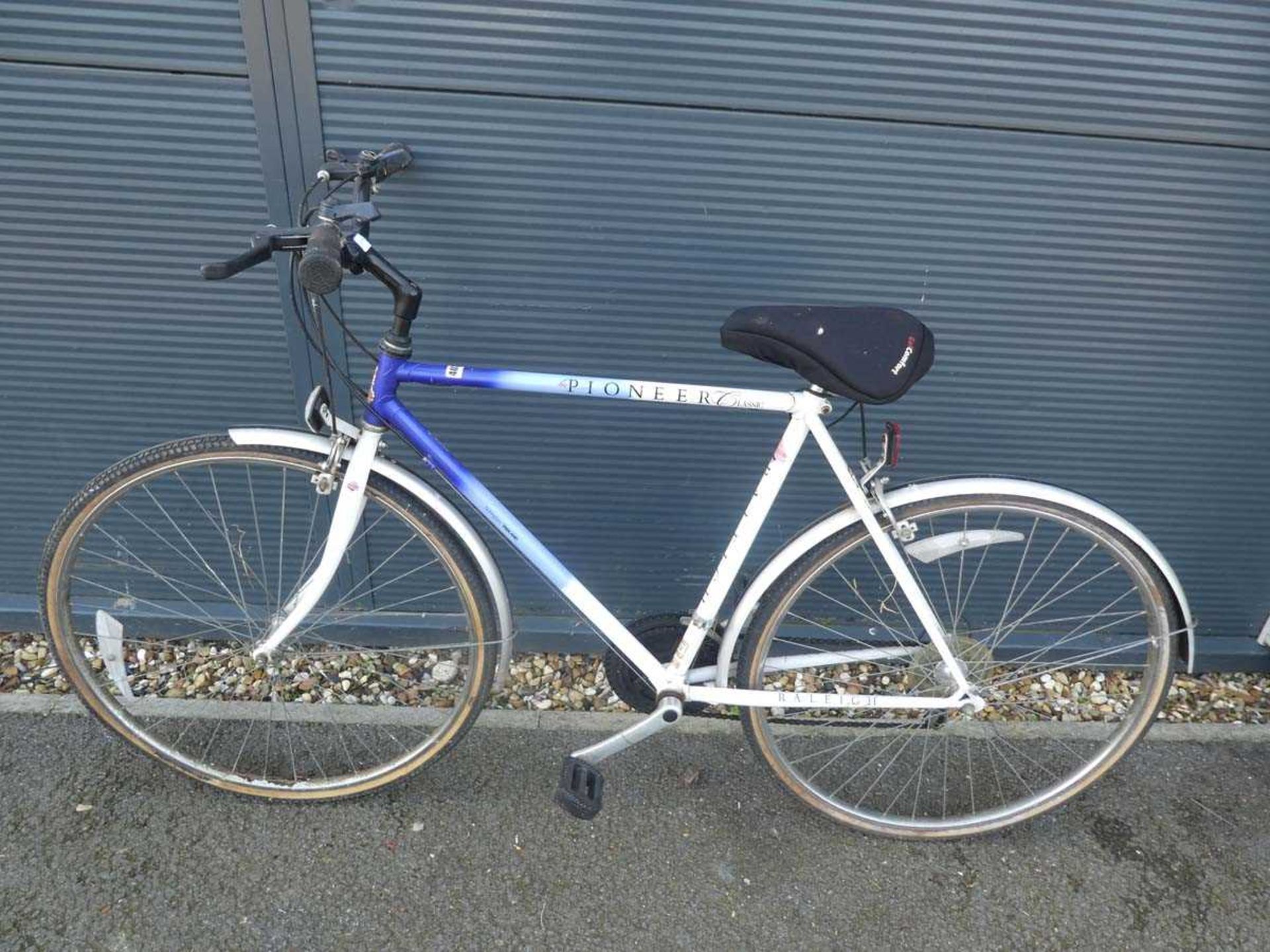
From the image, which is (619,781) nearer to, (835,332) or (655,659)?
(655,659)

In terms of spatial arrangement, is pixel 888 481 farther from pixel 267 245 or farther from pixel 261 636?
pixel 261 636

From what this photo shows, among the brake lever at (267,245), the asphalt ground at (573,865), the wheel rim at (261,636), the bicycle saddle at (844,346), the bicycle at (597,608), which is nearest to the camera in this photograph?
the brake lever at (267,245)

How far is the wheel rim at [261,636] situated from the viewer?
2.50 meters

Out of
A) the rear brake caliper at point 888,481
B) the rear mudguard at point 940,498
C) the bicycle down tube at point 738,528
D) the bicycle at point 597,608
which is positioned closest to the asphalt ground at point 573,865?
the bicycle at point 597,608

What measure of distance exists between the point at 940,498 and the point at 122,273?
7.51 feet

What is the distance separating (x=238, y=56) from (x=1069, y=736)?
313cm

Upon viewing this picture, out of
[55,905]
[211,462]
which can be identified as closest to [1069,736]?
[211,462]

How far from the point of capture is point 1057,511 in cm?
204

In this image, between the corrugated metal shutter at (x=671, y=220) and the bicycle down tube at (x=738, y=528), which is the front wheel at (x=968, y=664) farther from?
the corrugated metal shutter at (x=671, y=220)

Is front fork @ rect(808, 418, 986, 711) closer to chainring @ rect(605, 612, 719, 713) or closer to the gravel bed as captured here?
chainring @ rect(605, 612, 719, 713)

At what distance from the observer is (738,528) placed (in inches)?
82.3

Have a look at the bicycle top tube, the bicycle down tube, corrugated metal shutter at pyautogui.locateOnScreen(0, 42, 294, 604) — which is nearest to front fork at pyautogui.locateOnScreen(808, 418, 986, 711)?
the bicycle down tube

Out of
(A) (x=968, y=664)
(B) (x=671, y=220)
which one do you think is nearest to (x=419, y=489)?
(B) (x=671, y=220)

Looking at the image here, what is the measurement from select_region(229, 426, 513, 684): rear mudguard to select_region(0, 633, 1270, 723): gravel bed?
0.79m
